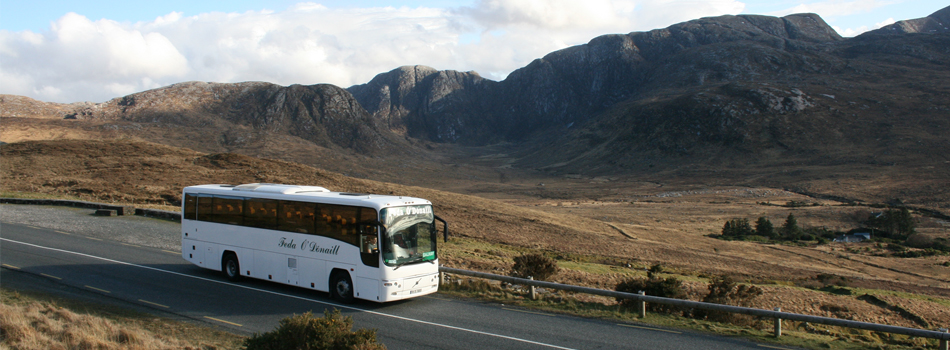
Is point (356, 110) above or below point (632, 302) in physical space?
above

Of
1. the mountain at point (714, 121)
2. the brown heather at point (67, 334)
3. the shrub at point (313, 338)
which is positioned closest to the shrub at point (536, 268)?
the shrub at point (313, 338)

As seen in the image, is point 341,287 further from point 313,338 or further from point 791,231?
point 791,231

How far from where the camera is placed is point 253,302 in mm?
14164

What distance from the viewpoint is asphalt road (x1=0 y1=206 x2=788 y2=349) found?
11.6 m

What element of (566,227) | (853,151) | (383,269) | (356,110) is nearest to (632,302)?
(383,269)

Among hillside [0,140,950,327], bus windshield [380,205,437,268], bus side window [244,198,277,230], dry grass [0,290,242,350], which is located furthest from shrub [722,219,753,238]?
dry grass [0,290,242,350]

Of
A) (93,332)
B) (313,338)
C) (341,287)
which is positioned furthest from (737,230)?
(93,332)

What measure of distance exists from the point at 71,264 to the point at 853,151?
11687 centimetres

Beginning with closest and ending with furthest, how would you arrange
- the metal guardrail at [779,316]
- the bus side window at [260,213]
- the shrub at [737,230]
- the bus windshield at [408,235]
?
the metal guardrail at [779,316], the bus windshield at [408,235], the bus side window at [260,213], the shrub at [737,230]

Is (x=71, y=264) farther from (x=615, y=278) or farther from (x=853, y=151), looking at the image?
(x=853, y=151)

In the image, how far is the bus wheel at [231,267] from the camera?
16298mm

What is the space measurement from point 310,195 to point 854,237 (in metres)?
50.1

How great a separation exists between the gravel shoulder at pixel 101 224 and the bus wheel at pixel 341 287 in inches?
433

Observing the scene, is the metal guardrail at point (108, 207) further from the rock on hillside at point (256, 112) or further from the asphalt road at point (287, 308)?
the rock on hillside at point (256, 112)
